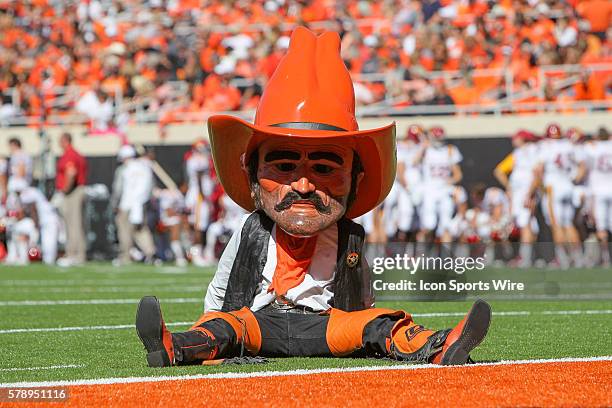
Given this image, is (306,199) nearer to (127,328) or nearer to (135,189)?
(127,328)

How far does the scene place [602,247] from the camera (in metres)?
15.5

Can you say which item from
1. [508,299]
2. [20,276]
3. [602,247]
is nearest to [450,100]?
[602,247]

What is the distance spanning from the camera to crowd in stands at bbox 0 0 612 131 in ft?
63.1

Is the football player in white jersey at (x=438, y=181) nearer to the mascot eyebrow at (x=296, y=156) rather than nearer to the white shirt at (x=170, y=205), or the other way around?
the white shirt at (x=170, y=205)

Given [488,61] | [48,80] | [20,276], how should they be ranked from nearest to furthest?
[20,276], [488,61], [48,80]

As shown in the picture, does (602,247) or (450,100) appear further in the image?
(450,100)

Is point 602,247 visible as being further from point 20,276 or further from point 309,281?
point 309,281

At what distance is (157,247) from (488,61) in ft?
19.7

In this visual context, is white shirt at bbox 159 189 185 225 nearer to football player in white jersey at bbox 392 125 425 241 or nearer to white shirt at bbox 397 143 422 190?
football player in white jersey at bbox 392 125 425 241

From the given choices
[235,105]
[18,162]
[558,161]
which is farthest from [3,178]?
[558,161]

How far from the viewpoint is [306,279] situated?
5.59 meters

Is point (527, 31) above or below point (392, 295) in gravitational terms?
above

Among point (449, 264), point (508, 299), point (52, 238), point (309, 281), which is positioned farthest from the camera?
point (52, 238)

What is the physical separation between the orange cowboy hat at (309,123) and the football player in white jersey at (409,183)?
11.2m
